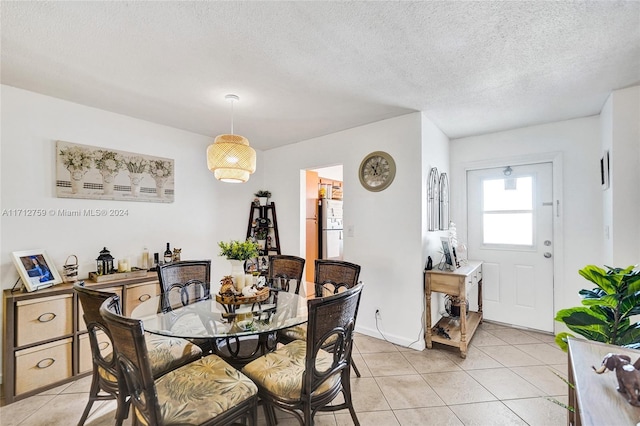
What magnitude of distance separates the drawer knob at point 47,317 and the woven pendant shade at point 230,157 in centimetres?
170

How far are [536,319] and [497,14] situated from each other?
132 inches

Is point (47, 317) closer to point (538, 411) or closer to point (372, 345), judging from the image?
point (372, 345)

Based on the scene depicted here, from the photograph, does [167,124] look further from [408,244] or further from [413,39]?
[408,244]

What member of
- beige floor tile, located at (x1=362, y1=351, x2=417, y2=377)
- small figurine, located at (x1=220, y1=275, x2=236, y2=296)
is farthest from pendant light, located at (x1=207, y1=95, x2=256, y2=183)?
beige floor tile, located at (x1=362, y1=351, x2=417, y2=377)

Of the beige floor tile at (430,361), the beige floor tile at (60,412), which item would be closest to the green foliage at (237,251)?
the beige floor tile at (60,412)

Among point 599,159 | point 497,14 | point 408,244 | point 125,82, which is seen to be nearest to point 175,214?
point 125,82

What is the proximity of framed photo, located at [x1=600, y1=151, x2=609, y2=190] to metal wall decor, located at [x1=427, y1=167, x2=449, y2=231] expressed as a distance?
1435 mm

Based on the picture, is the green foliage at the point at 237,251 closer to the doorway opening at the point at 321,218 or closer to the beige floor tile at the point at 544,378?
the doorway opening at the point at 321,218

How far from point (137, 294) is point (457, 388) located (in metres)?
2.92

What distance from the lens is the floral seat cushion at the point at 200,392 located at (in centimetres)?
133

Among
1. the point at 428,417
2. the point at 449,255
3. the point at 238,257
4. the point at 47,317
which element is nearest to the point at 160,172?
the point at 47,317

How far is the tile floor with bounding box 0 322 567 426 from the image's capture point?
1.93 meters

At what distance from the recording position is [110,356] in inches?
67.7

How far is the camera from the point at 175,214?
3465 mm
